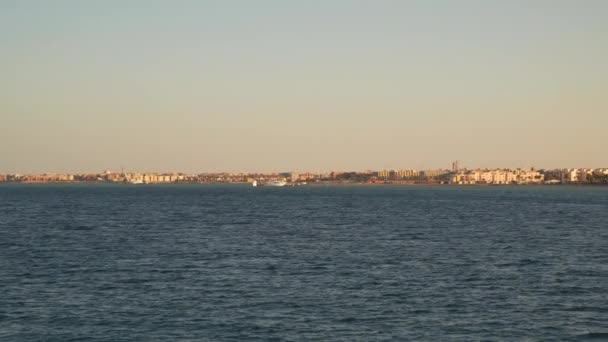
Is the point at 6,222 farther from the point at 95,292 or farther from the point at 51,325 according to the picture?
the point at 51,325

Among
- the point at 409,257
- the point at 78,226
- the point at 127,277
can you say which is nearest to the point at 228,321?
the point at 127,277

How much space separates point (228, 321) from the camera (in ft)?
117

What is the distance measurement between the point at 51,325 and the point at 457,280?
2315cm

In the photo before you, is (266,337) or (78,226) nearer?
(266,337)

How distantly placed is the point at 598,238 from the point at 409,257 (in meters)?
25.1

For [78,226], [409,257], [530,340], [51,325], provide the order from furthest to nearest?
[78,226], [409,257], [51,325], [530,340]

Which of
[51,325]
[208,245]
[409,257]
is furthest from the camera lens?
[208,245]

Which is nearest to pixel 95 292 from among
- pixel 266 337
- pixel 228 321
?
pixel 228 321

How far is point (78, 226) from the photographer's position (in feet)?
309

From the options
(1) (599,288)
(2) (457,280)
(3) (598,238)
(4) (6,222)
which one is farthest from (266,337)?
(4) (6,222)

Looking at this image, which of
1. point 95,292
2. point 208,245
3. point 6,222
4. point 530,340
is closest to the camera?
point 530,340

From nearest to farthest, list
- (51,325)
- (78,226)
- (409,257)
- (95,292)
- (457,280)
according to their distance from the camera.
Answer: (51,325), (95,292), (457,280), (409,257), (78,226)

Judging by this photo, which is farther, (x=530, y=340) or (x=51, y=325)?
(x=51, y=325)

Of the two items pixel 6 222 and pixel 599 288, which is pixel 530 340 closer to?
pixel 599 288
